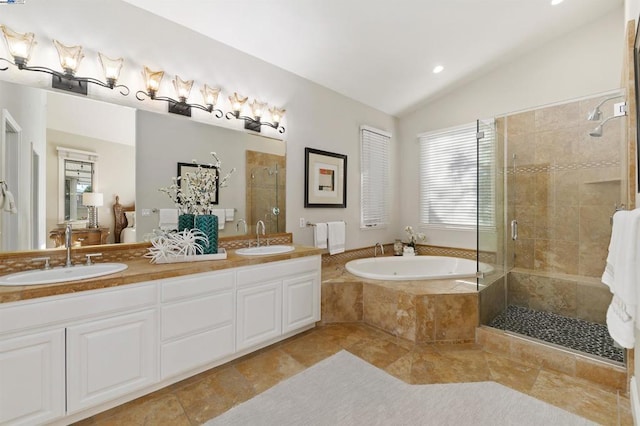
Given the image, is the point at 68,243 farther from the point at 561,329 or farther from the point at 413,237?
the point at 561,329

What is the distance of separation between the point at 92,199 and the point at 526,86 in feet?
15.3

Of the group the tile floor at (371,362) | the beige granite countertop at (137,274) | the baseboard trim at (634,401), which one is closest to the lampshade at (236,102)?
the beige granite countertop at (137,274)

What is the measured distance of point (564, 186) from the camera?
10.2 feet

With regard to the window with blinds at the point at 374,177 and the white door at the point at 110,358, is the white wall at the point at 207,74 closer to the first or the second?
the window with blinds at the point at 374,177

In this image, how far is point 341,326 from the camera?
2.94 meters

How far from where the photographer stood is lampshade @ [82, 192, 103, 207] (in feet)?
6.59

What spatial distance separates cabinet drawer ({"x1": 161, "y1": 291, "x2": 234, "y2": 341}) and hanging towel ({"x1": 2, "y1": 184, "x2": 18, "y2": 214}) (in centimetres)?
109

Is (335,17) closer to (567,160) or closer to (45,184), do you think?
(45,184)

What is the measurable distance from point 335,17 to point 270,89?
37.2 inches

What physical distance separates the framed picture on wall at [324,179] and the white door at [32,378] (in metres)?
2.41

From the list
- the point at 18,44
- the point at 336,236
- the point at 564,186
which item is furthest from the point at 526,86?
the point at 18,44

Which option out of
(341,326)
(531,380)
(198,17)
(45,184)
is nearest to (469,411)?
(531,380)

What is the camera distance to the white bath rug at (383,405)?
1.66 meters

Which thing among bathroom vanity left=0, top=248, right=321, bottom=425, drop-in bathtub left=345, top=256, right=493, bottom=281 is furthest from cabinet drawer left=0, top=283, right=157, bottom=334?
drop-in bathtub left=345, top=256, right=493, bottom=281
